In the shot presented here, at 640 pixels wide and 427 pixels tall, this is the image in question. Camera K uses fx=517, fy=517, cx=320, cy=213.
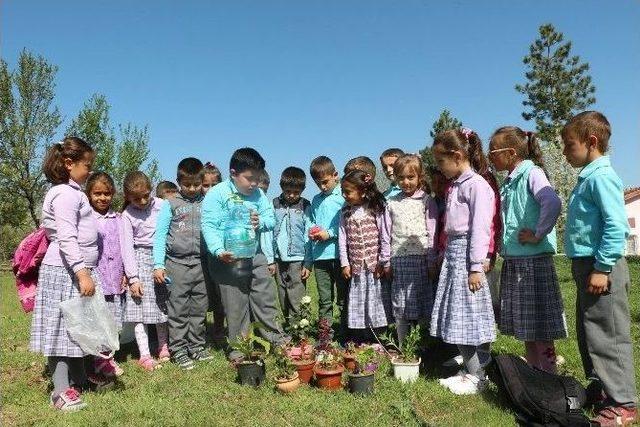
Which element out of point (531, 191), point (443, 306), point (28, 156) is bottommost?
point (443, 306)

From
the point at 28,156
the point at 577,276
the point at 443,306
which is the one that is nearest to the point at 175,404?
the point at 443,306

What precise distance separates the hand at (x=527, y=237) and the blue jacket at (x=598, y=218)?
0.33 metres

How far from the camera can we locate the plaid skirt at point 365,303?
514cm

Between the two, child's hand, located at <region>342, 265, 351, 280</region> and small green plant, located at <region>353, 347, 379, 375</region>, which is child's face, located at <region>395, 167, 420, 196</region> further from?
small green plant, located at <region>353, 347, 379, 375</region>

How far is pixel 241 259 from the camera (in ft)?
16.5

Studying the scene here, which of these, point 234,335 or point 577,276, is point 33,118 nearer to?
point 234,335

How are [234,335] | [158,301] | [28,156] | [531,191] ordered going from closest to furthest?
[531,191]
[234,335]
[158,301]
[28,156]

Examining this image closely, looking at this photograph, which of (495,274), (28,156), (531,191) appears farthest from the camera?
(28,156)

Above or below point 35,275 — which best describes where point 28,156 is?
above

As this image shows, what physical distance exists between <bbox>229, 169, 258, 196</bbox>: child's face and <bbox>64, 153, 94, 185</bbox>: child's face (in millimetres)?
1361

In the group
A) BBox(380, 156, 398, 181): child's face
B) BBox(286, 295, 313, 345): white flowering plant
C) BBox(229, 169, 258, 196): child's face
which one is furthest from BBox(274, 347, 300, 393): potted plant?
BBox(380, 156, 398, 181): child's face

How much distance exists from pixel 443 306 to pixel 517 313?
555 mm

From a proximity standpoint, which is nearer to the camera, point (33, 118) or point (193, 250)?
point (193, 250)

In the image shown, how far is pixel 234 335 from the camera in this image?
5078 mm
